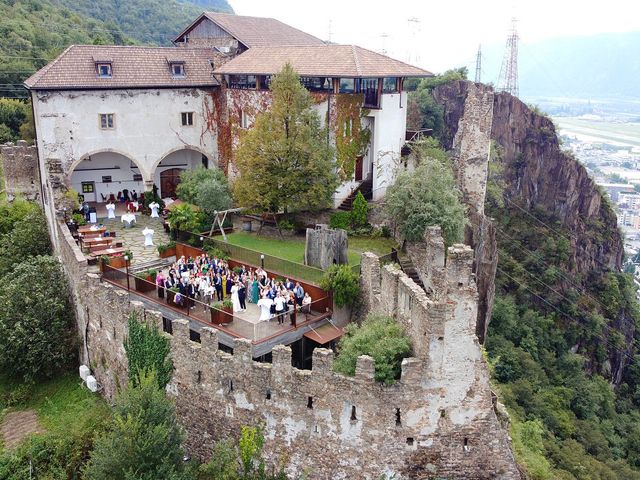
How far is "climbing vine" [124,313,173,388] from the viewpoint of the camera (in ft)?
66.2

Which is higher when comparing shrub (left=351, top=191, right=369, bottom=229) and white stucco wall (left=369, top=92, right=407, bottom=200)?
white stucco wall (left=369, top=92, right=407, bottom=200)

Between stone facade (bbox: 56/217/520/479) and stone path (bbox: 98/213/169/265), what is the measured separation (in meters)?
9.35

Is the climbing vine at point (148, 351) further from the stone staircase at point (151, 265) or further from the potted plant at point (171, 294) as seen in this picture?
the stone staircase at point (151, 265)

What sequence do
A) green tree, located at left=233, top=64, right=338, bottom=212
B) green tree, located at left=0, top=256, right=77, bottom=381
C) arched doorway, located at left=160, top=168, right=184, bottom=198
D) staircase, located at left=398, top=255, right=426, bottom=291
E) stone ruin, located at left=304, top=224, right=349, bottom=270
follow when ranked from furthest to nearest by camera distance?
arched doorway, located at left=160, top=168, right=184, bottom=198, green tree, located at left=233, top=64, right=338, bottom=212, staircase, located at left=398, top=255, right=426, bottom=291, stone ruin, located at left=304, top=224, right=349, bottom=270, green tree, located at left=0, top=256, right=77, bottom=381

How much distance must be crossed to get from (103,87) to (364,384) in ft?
81.8

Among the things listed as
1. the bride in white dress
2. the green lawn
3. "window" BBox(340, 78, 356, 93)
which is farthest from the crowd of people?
"window" BBox(340, 78, 356, 93)

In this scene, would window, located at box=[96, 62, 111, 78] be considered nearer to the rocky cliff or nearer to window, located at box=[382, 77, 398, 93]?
window, located at box=[382, 77, 398, 93]

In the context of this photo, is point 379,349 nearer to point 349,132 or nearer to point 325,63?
point 349,132

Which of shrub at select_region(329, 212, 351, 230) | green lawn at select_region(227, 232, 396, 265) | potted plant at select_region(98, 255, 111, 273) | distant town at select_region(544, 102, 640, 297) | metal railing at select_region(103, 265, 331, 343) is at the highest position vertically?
shrub at select_region(329, 212, 351, 230)

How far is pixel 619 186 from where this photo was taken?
419 feet

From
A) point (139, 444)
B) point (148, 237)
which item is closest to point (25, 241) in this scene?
point (148, 237)

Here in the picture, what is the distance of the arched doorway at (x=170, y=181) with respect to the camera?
39000 mm

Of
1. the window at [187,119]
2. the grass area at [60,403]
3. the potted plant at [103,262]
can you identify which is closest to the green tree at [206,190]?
the window at [187,119]

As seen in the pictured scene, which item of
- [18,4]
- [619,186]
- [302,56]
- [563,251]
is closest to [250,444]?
[302,56]
